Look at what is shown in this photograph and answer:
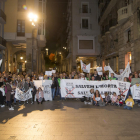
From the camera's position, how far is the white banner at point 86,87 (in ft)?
31.5

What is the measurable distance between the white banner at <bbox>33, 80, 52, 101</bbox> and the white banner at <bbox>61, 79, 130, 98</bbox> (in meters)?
0.92

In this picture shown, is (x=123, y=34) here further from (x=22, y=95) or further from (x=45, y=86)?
(x=22, y=95)

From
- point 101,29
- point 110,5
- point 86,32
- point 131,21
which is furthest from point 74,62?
point 131,21

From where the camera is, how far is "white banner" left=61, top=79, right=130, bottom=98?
9.61 metres

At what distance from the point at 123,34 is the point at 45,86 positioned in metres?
12.2

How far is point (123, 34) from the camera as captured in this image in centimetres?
1778

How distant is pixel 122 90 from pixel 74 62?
18751 mm

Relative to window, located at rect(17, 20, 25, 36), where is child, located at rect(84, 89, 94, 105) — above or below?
below

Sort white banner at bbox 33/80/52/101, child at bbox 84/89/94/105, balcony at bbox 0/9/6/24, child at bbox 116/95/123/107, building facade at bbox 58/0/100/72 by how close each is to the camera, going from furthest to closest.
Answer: building facade at bbox 58/0/100/72 → balcony at bbox 0/9/6/24 → white banner at bbox 33/80/52/101 → child at bbox 84/89/94/105 → child at bbox 116/95/123/107

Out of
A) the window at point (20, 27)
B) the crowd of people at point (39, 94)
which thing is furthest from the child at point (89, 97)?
the window at point (20, 27)

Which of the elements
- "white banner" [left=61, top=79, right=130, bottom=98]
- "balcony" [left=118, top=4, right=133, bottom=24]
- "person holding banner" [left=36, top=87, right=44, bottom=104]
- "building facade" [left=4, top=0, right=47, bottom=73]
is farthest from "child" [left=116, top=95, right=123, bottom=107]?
"building facade" [left=4, top=0, right=47, bottom=73]

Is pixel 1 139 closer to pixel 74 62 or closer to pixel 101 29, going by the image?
pixel 74 62

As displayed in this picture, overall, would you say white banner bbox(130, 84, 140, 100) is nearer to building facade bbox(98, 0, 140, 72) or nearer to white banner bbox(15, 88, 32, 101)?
building facade bbox(98, 0, 140, 72)

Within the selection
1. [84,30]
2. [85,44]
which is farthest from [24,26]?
[85,44]
